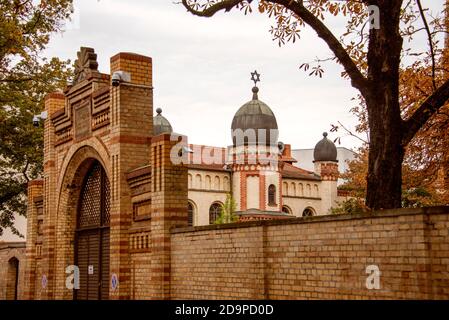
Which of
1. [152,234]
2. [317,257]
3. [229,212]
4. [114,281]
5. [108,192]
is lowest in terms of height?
[114,281]

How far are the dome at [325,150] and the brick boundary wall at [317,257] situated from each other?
45.6 m

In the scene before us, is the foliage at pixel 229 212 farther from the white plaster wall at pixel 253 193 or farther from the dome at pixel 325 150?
the dome at pixel 325 150

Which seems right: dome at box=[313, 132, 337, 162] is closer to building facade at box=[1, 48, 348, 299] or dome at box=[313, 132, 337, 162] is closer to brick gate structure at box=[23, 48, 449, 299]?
building facade at box=[1, 48, 348, 299]

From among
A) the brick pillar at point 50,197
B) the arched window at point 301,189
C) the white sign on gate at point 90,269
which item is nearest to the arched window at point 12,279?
the brick pillar at point 50,197

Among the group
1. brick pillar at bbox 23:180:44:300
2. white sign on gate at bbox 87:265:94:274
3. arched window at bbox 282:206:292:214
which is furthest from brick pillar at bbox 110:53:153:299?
arched window at bbox 282:206:292:214

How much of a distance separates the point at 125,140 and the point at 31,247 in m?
6.70

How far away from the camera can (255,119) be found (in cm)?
5047

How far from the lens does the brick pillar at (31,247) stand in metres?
19.4

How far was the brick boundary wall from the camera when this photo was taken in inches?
333

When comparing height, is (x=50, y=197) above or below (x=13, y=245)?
above

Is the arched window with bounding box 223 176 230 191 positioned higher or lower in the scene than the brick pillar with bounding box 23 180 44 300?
higher

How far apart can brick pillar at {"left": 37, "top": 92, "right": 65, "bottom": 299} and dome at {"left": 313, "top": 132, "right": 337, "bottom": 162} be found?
40628 mm

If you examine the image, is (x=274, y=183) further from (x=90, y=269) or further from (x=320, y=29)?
(x=320, y=29)

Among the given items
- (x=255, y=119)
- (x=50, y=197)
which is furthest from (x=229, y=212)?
(x=50, y=197)
